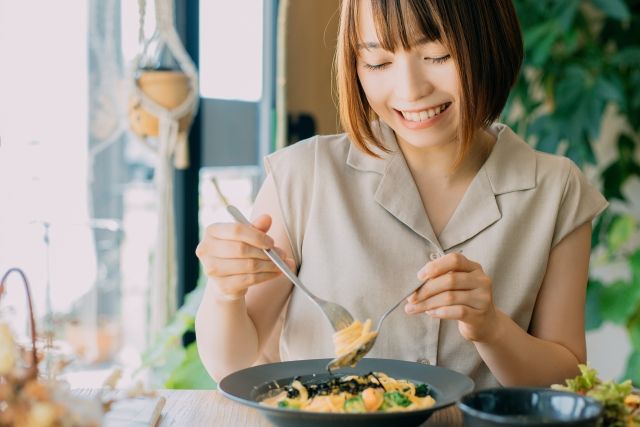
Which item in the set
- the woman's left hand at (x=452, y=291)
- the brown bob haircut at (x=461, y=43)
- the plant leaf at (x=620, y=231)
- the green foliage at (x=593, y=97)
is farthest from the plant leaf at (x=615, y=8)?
the woman's left hand at (x=452, y=291)

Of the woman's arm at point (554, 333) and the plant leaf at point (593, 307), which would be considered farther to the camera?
the plant leaf at point (593, 307)

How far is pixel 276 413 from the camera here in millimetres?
970

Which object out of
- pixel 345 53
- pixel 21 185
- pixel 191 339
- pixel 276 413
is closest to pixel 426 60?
pixel 345 53

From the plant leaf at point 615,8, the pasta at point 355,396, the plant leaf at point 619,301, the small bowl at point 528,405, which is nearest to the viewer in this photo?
the small bowl at point 528,405

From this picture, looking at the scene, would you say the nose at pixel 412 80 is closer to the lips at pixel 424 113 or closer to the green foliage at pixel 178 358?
the lips at pixel 424 113

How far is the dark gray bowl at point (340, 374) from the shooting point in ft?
3.13

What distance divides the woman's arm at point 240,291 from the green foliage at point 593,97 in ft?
4.75

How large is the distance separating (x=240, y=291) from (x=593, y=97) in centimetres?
181

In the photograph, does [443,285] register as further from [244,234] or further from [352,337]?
[244,234]

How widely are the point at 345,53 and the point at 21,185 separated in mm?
946

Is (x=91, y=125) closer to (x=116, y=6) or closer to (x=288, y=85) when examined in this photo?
(x=116, y=6)

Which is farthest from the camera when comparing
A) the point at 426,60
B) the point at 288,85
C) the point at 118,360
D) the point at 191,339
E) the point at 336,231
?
the point at 288,85

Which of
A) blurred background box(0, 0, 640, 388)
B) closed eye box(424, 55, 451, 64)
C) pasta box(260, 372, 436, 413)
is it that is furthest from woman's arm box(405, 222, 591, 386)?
blurred background box(0, 0, 640, 388)

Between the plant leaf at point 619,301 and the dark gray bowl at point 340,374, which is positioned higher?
the dark gray bowl at point 340,374
